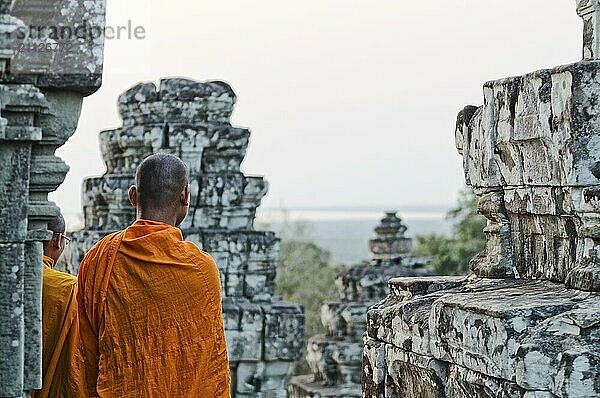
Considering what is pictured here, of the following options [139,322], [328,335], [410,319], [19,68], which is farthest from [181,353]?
[328,335]

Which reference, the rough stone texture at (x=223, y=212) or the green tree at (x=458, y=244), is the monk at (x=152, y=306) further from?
the green tree at (x=458, y=244)

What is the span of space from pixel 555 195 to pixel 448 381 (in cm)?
73

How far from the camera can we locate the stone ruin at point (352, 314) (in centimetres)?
1238

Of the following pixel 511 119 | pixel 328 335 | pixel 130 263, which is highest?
pixel 511 119

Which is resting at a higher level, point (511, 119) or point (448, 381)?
point (511, 119)

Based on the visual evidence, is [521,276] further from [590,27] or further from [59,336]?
[59,336]

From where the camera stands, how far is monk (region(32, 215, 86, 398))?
16.4 ft

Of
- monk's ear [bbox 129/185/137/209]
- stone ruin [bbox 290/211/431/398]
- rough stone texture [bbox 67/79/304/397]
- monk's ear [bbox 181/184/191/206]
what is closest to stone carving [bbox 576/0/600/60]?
monk's ear [bbox 181/184/191/206]

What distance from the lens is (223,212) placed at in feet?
32.9

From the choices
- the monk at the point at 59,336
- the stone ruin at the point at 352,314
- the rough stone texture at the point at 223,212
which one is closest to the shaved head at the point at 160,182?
the monk at the point at 59,336

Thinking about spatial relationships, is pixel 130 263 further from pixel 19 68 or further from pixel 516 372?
pixel 516 372

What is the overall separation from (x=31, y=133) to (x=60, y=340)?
1100 mm

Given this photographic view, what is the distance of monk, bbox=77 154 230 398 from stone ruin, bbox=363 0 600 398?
767 millimetres

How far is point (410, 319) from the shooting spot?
505 centimetres
